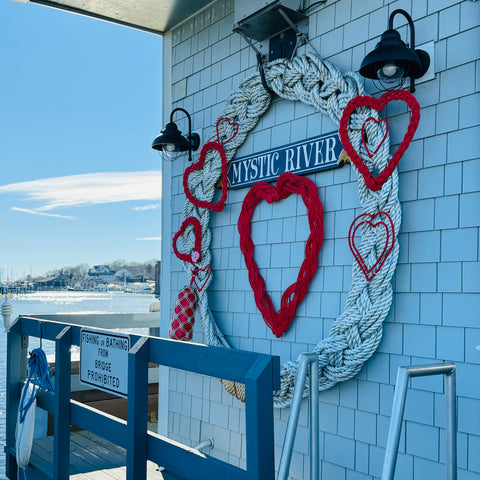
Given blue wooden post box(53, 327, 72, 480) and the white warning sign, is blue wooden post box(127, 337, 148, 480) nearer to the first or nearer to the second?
the white warning sign

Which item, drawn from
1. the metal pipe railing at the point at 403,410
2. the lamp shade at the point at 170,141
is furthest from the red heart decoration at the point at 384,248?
the lamp shade at the point at 170,141

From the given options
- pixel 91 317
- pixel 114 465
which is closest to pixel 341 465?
pixel 114 465

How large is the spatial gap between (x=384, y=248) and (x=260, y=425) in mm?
1346

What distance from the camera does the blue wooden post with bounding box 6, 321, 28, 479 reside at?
4109mm

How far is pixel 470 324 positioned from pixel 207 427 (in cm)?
234

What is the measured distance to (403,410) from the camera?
7.16ft

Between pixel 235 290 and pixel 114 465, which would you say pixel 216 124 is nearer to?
pixel 235 290

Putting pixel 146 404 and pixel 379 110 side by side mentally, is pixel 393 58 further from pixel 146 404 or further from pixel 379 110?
pixel 146 404

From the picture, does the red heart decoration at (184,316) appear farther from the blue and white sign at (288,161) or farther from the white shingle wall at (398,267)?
the blue and white sign at (288,161)

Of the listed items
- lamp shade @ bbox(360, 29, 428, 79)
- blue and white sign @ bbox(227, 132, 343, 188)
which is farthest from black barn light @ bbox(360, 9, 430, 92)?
blue and white sign @ bbox(227, 132, 343, 188)

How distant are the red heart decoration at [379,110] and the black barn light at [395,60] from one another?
80mm

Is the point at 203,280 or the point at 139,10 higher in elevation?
the point at 139,10

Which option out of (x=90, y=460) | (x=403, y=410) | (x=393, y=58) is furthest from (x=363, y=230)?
(x=90, y=460)

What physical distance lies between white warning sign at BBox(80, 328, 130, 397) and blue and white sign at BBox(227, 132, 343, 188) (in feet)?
4.98
